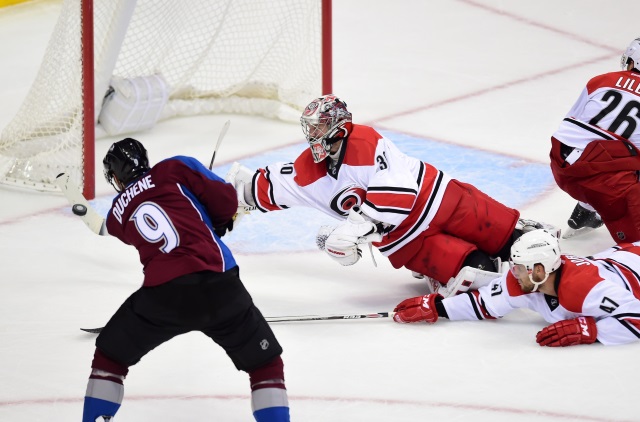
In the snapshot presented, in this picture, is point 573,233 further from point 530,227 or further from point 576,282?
point 576,282

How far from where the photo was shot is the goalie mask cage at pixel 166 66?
5414 millimetres

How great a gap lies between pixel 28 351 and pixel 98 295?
49cm

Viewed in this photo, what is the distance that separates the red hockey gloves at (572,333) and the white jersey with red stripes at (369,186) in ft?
1.94

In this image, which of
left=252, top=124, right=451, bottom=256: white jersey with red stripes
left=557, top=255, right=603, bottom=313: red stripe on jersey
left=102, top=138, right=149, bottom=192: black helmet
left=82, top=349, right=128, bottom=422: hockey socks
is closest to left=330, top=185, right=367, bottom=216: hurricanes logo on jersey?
left=252, top=124, right=451, bottom=256: white jersey with red stripes

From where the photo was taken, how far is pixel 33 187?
5.62 m

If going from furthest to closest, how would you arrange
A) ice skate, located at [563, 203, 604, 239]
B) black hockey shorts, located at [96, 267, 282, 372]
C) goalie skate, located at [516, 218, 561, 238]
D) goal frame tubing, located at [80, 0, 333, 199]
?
goal frame tubing, located at [80, 0, 333, 199] < ice skate, located at [563, 203, 604, 239] < goalie skate, located at [516, 218, 561, 238] < black hockey shorts, located at [96, 267, 282, 372]

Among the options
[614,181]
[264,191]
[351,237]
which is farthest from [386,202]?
[614,181]

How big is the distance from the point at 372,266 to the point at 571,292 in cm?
105

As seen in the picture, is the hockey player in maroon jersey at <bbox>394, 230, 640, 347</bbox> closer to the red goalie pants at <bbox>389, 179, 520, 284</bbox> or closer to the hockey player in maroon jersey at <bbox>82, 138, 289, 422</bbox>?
the red goalie pants at <bbox>389, 179, 520, 284</bbox>

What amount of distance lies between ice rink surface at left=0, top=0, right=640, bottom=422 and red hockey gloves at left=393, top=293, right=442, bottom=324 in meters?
0.04

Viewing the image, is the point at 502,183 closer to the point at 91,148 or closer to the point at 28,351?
the point at 91,148

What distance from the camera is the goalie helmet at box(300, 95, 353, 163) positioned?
13.7 ft

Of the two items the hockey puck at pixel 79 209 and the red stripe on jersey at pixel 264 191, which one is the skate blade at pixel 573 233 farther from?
the hockey puck at pixel 79 209

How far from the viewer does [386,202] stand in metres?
4.16
